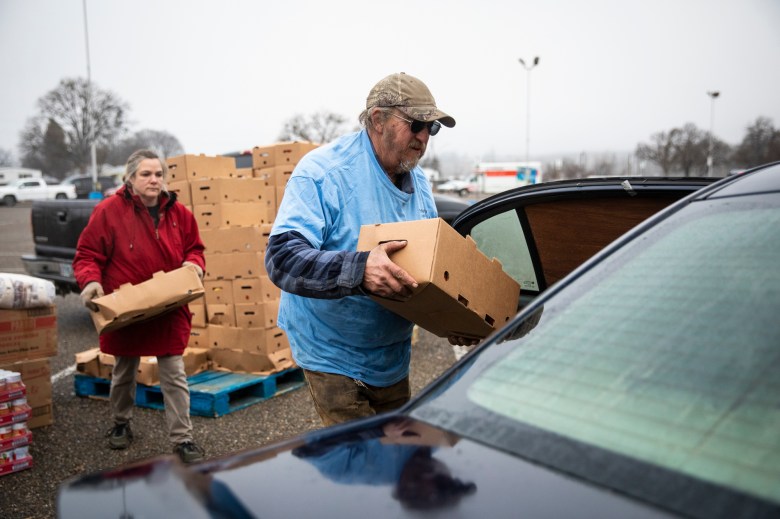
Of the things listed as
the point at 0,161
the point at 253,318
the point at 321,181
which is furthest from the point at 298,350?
the point at 0,161

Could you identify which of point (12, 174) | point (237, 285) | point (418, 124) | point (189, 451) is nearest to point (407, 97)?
point (418, 124)

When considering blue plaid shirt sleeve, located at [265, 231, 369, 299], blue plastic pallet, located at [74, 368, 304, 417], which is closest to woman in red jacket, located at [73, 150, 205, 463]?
blue plastic pallet, located at [74, 368, 304, 417]

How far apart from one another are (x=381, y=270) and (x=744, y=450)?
3.76 feet

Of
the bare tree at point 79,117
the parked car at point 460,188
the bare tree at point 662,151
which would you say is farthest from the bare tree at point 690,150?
the bare tree at point 79,117

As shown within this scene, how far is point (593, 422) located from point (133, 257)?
3554 mm

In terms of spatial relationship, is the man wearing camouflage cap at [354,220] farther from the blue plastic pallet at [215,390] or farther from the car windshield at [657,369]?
the blue plastic pallet at [215,390]

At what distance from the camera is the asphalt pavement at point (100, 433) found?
12.0 feet

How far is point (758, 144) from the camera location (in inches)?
1933

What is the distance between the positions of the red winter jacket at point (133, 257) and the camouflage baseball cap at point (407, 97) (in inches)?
90.3

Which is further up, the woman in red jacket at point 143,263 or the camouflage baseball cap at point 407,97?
the camouflage baseball cap at point 407,97

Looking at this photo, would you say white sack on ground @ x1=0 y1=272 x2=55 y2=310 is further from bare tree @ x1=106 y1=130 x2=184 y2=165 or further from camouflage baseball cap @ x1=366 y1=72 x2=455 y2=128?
bare tree @ x1=106 y1=130 x2=184 y2=165

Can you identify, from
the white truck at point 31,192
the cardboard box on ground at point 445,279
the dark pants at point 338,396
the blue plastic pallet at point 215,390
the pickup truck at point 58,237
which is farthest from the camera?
the white truck at point 31,192

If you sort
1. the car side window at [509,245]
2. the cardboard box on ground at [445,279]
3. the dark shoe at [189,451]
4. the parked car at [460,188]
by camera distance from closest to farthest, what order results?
the cardboard box on ground at [445,279] → the car side window at [509,245] → the dark shoe at [189,451] → the parked car at [460,188]

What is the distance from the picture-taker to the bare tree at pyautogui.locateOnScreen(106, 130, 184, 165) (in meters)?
63.5
